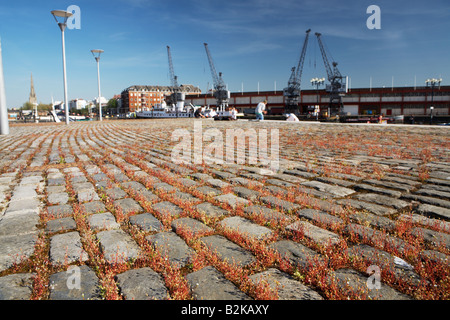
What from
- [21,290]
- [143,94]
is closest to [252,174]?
[21,290]

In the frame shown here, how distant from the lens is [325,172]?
5039mm

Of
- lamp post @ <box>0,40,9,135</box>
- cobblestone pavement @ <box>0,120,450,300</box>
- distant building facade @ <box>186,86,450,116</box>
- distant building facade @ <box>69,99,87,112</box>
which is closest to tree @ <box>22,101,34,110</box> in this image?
distant building facade @ <box>69,99,87,112</box>

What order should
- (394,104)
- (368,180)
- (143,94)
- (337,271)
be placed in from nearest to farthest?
(337,271) < (368,180) < (394,104) < (143,94)

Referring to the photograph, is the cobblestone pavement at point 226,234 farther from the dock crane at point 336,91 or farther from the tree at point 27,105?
the tree at point 27,105

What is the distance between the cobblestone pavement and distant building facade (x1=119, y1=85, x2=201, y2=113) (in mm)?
139302

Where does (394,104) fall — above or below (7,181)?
above

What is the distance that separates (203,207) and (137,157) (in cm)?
382

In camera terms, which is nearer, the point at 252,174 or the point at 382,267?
the point at 382,267

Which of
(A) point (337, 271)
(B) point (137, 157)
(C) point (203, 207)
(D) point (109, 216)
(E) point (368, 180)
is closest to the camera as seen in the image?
(A) point (337, 271)

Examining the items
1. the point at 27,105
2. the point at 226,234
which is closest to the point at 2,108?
the point at 226,234

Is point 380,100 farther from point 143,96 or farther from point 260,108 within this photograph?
point 143,96

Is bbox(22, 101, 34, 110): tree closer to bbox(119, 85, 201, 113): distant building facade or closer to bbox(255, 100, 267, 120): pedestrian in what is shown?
bbox(119, 85, 201, 113): distant building facade

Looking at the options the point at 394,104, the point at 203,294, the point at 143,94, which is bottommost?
the point at 203,294

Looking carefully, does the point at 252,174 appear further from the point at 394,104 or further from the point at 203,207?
the point at 394,104
